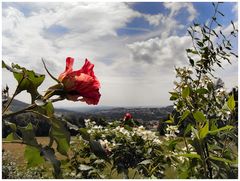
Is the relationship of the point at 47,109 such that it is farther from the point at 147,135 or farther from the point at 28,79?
the point at 147,135

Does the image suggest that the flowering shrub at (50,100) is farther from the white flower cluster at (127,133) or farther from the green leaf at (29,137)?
the white flower cluster at (127,133)

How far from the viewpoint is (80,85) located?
694 millimetres

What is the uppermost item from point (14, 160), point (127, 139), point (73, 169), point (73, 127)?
point (73, 127)

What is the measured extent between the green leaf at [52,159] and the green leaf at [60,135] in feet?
0.09

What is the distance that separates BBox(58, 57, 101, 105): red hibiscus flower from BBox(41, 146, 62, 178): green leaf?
0.35 feet

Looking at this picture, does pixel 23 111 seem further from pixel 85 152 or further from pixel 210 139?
pixel 85 152

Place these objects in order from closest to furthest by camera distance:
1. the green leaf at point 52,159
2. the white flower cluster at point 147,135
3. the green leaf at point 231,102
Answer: the green leaf at point 52,159
the green leaf at point 231,102
the white flower cluster at point 147,135

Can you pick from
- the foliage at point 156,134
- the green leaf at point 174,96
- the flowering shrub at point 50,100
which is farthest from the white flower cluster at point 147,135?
the flowering shrub at point 50,100

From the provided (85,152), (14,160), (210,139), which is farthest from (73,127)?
(14,160)

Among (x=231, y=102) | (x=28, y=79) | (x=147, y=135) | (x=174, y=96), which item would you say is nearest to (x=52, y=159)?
(x=28, y=79)

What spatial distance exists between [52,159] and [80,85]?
0.52 ft

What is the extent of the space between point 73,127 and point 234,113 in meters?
0.84

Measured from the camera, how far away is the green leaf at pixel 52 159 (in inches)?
23.1

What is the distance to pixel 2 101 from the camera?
67 centimetres
